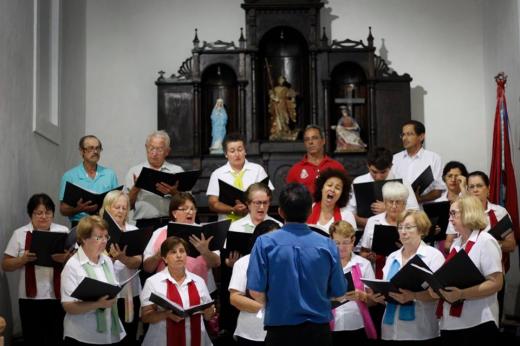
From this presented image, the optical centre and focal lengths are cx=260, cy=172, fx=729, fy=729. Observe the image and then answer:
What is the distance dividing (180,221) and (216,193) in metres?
0.71

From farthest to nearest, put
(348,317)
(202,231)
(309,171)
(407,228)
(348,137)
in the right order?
(348,137), (309,171), (202,231), (348,317), (407,228)

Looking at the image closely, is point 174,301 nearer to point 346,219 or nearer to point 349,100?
point 346,219

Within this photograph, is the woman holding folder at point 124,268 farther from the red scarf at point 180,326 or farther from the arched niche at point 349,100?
the arched niche at point 349,100

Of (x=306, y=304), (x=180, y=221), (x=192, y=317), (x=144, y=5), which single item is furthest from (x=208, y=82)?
(x=306, y=304)

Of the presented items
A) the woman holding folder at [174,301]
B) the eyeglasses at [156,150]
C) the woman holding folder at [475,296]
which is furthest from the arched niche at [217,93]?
the woman holding folder at [475,296]

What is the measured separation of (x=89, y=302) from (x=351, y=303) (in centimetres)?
161

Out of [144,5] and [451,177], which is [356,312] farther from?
[144,5]

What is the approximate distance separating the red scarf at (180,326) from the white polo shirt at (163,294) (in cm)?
2

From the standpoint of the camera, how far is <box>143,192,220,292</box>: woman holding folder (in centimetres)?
495

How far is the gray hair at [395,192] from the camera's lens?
505 centimetres

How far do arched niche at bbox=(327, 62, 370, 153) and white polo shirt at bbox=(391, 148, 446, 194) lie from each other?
6.02 ft

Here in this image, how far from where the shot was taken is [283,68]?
8.80 meters

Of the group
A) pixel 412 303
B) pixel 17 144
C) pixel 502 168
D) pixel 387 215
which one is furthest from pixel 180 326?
pixel 502 168

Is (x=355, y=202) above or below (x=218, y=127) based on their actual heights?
below
